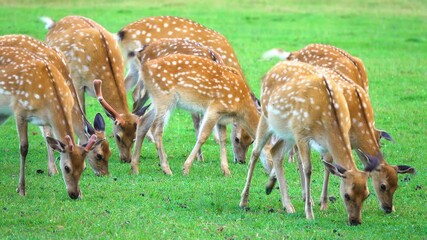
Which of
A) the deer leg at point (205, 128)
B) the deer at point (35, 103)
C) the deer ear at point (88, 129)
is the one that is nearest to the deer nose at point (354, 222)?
the deer at point (35, 103)

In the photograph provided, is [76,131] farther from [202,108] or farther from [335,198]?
[335,198]

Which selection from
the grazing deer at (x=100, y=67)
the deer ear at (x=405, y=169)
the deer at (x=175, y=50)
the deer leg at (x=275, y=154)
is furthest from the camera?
the deer at (x=175, y=50)

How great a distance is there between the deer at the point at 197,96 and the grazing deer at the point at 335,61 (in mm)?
1276

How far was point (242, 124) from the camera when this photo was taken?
36.4ft

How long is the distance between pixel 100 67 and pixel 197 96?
1669 mm

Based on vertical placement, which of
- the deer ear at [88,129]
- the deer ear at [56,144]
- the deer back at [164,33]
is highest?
the deer ear at [56,144]

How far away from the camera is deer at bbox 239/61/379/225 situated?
331 inches

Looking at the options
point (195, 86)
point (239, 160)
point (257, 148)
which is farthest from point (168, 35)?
point (257, 148)

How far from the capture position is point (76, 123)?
34.3 feet

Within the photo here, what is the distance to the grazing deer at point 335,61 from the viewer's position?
11648 millimetres

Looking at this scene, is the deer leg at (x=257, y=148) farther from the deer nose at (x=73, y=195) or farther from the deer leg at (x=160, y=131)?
the deer leg at (x=160, y=131)

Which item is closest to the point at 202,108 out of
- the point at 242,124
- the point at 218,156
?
the point at 242,124

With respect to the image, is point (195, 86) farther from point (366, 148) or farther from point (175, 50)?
point (366, 148)

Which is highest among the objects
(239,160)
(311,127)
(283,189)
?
(311,127)
